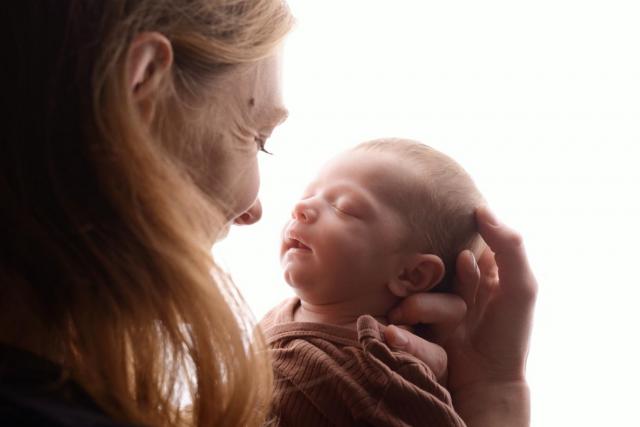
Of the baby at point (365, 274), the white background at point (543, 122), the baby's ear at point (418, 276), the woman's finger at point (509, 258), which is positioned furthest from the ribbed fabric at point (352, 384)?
the white background at point (543, 122)

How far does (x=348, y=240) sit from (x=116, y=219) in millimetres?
536

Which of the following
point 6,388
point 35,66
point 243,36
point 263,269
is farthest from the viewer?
point 263,269

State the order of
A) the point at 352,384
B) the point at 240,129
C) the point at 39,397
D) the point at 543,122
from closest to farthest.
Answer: the point at 39,397
the point at 240,129
the point at 352,384
the point at 543,122

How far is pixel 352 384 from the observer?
114 centimetres

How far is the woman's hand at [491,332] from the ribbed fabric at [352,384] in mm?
139

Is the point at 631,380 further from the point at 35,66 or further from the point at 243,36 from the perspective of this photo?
the point at 35,66

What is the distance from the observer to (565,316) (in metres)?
1.65

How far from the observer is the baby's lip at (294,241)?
4.36 ft

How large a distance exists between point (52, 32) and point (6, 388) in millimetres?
362

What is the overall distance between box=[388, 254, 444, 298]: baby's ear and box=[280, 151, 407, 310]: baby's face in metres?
0.02

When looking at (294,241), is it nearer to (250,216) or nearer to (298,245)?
(298,245)

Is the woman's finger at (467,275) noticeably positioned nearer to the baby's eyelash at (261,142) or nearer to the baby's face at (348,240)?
the baby's face at (348,240)

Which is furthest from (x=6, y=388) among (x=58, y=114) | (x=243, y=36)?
(x=243, y=36)

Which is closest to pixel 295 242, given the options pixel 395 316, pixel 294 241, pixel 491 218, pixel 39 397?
pixel 294 241
